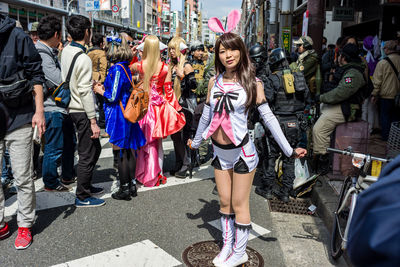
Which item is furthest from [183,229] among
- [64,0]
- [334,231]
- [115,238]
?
[64,0]

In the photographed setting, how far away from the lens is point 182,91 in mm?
6055

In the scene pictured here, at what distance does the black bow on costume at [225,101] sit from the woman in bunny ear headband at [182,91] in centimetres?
265

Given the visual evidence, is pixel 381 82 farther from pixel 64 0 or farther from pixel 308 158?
pixel 64 0

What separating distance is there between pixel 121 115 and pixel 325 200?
2749mm

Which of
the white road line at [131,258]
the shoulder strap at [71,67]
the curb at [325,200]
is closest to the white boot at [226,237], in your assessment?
the white road line at [131,258]

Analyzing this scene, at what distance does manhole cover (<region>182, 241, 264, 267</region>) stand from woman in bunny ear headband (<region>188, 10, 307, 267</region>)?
164mm

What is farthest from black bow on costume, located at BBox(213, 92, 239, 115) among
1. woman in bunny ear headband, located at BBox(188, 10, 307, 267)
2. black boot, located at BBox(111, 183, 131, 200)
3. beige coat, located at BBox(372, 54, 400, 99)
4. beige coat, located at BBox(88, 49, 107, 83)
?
beige coat, located at BBox(88, 49, 107, 83)

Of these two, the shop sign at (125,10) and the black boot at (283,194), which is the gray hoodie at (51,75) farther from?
the shop sign at (125,10)

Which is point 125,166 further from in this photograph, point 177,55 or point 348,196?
point 348,196

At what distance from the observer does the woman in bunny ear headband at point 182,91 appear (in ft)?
18.8

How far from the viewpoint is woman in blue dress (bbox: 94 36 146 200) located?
14.7 ft

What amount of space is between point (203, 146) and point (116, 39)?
284 cm

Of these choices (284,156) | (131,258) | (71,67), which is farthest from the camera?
(284,156)

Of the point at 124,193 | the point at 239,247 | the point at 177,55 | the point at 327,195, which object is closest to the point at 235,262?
the point at 239,247
